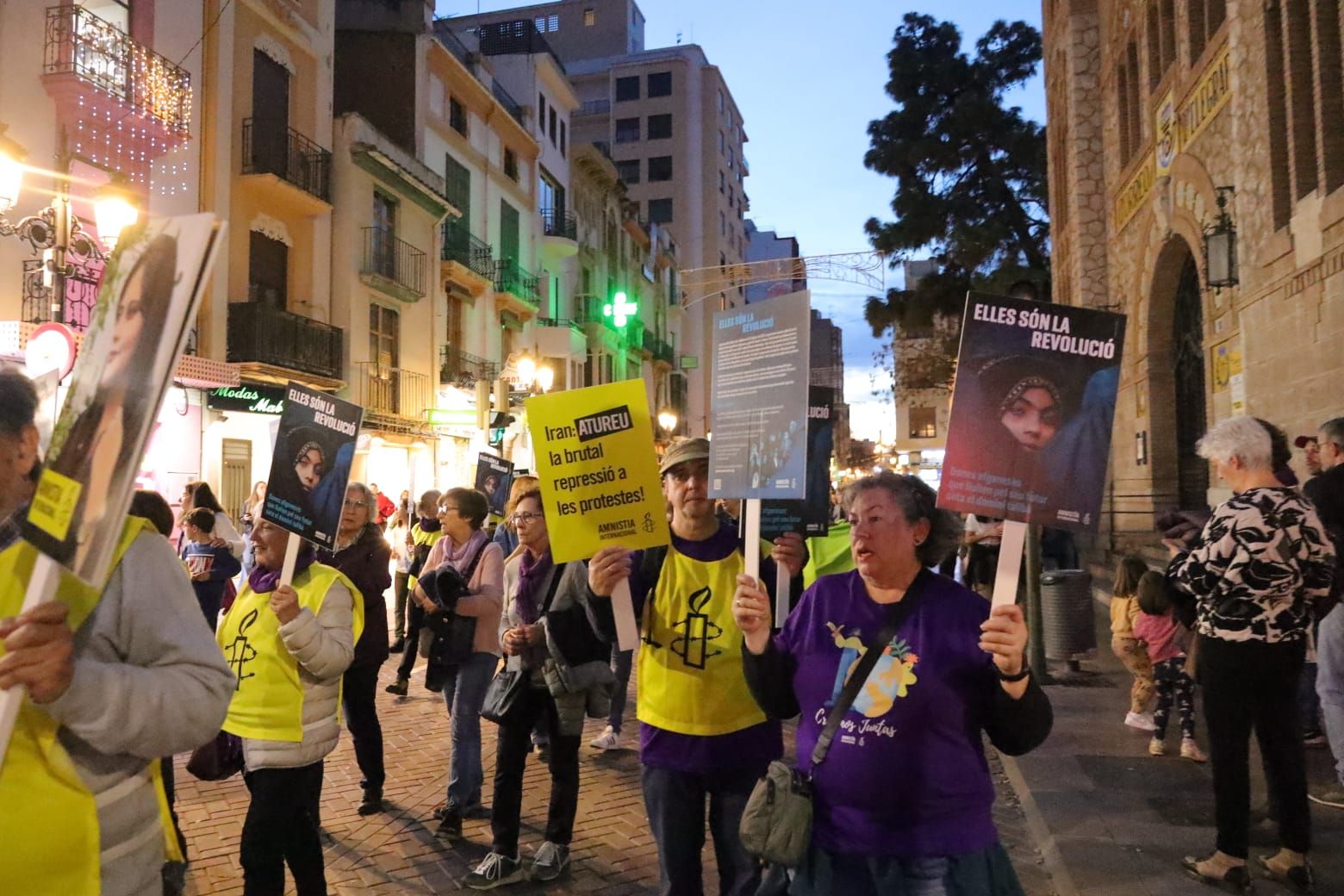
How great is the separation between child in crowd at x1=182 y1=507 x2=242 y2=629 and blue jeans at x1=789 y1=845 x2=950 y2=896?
5.94 metres

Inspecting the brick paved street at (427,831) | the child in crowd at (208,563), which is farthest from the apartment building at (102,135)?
the brick paved street at (427,831)

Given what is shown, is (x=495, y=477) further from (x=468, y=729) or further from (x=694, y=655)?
(x=694, y=655)

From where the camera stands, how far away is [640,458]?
11.9 ft

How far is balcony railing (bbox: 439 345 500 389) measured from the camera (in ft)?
82.8

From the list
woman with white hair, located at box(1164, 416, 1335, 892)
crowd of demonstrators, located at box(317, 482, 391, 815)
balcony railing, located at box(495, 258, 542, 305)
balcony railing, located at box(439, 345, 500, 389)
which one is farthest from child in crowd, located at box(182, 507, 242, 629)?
balcony railing, located at box(495, 258, 542, 305)

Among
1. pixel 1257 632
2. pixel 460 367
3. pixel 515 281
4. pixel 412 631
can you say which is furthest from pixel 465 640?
pixel 515 281

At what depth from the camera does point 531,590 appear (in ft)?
17.0

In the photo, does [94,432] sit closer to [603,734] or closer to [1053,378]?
[1053,378]

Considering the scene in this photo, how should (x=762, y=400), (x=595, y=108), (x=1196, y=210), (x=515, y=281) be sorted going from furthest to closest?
(x=595, y=108) → (x=515, y=281) → (x=1196, y=210) → (x=762, y=400)

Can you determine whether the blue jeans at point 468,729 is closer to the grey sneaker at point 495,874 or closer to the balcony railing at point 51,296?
the grey sneaker at point 495,874

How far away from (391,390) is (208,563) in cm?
1616

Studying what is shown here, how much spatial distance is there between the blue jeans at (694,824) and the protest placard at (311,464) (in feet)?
5.45

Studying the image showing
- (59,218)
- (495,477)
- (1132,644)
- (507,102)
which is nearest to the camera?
(1132,644)

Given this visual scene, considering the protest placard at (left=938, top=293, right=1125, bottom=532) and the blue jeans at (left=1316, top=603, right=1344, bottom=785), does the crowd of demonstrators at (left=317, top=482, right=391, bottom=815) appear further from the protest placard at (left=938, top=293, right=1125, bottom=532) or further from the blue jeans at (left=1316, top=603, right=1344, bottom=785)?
the blue jeans at (left=1316, top=603, right=1344, bottom=785)
